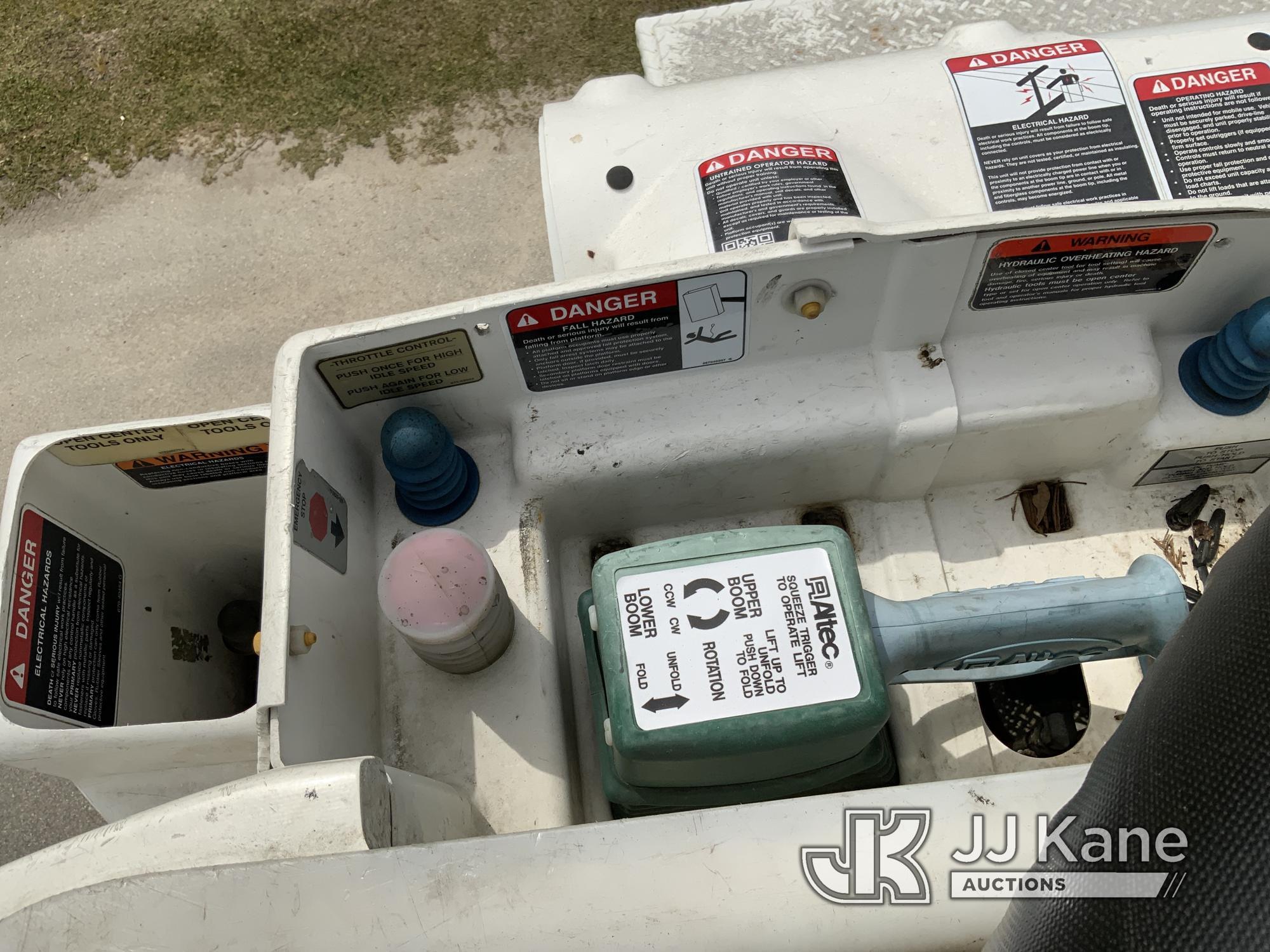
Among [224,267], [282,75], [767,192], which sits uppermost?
[282,75]

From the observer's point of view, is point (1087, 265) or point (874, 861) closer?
point (874, 861)

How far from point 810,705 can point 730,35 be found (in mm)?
1419

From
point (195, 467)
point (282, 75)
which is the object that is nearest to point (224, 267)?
point (282, 75)

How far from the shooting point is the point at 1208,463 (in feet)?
4.31

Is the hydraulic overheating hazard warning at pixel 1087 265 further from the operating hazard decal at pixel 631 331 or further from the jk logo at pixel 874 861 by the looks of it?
the jk logo at pixel 874 861

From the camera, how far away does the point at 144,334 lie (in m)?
2.41

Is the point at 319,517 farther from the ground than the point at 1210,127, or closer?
closer

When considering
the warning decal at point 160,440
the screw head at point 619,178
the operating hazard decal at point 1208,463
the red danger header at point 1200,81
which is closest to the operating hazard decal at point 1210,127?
the red danger header at point 1200,81

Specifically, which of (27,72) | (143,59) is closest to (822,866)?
(143,59)

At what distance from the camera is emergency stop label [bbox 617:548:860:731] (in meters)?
0.90

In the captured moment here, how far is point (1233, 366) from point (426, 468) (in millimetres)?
1068

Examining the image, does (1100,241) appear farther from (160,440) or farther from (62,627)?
(62,627)

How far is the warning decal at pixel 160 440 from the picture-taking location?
1261mm

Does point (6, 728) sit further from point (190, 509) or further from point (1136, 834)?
point (1136, 834)
